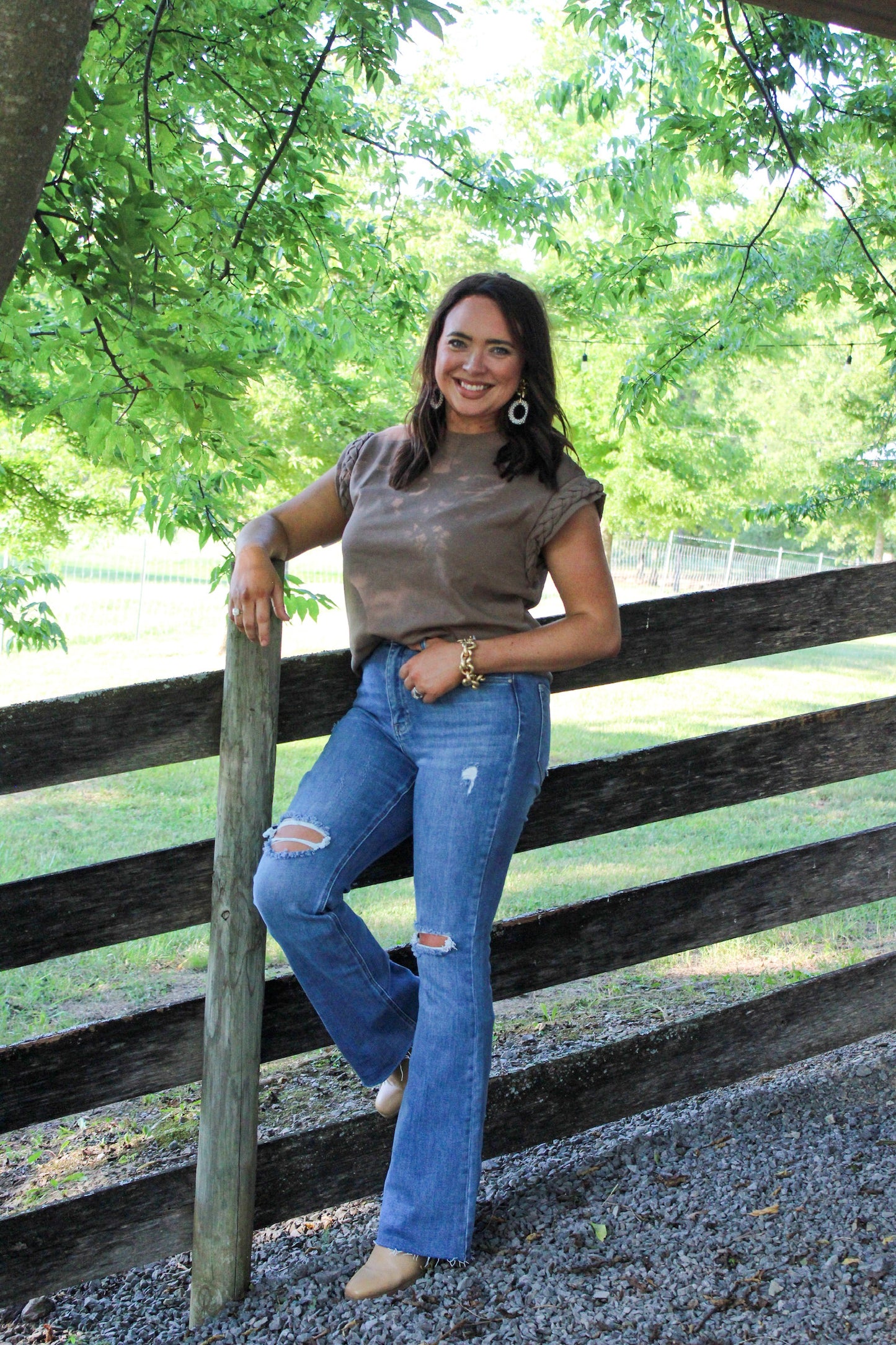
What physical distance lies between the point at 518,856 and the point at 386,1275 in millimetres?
5239

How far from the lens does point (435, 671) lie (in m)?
2.36

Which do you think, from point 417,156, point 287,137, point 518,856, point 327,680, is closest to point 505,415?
point 327,680

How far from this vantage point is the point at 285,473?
1271 cm

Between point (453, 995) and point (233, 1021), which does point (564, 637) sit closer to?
point (453, 995)

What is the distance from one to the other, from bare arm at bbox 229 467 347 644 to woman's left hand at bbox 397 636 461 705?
288 mm

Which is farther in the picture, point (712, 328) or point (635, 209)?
point (712, 328)

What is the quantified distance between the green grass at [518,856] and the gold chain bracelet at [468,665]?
9.07 ft

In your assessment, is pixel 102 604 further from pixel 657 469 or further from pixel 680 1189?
pixel 680 1189

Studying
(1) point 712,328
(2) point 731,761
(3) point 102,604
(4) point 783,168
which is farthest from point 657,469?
(2) point 731,761

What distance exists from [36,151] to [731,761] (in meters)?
2.03

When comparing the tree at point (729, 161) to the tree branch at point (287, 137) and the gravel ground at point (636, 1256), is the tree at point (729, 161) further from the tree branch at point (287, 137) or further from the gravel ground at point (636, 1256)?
the gravel ground at point (636, 1256)

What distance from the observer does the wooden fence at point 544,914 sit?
2328 mm

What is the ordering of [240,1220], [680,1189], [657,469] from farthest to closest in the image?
1. [657,469]
2. [680,1189]
3. [240,1220]

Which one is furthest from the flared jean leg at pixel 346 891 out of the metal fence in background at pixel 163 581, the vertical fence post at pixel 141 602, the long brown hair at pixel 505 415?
the vertical fence post at pixel 141 602
